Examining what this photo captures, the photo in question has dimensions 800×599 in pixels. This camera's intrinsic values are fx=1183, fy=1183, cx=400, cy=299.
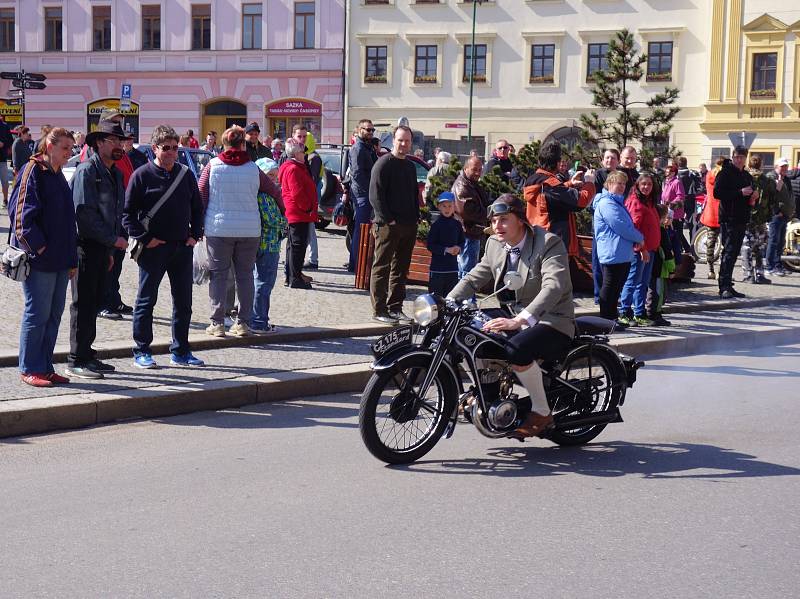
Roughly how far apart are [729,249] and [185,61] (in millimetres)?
37184

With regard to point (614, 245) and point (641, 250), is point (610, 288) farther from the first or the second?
point (641, 250)

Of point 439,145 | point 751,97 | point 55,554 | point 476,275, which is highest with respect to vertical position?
point 751,97

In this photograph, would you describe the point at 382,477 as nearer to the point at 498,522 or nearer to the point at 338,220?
the point at 498,522

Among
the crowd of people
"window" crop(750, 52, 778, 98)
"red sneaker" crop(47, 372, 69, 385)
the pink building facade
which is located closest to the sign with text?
the pink building facade

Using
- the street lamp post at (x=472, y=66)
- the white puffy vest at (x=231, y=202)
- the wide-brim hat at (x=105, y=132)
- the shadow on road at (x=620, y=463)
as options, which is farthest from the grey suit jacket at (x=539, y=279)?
the street lamp post at (x=472, y=66)

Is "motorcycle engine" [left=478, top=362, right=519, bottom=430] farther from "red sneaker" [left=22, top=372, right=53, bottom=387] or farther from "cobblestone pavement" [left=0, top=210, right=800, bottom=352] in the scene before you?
"cobblestone pavement" [left=0, top=210, right=800, bottom=352]

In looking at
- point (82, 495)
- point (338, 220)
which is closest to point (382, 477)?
point (82, 495)

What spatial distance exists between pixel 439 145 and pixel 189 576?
26.6 m

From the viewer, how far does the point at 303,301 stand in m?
13.4

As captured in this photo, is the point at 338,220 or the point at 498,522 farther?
the point at 338,220

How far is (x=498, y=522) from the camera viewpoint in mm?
5773

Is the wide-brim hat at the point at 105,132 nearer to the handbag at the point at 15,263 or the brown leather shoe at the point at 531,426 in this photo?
the handbag at the point at 15,263

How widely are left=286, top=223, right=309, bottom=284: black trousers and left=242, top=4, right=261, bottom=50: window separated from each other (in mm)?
35428

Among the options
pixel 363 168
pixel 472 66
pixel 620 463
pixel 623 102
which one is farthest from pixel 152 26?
pixel 620 463
